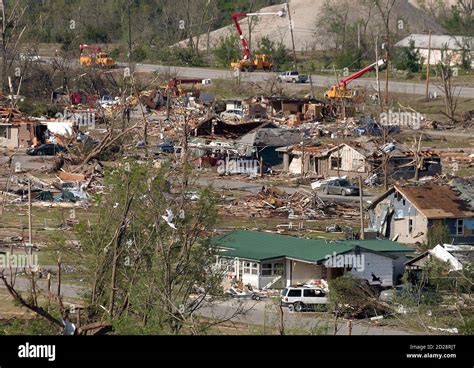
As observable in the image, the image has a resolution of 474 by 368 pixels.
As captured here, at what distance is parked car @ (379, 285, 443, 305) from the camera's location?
72.7 feet

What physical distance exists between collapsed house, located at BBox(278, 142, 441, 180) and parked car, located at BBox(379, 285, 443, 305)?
51.4 feet

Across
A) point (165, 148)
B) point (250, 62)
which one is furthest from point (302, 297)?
point (250, 62)

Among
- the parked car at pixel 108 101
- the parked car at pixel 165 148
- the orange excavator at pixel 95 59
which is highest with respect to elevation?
the orange excavator at pixel 95 59

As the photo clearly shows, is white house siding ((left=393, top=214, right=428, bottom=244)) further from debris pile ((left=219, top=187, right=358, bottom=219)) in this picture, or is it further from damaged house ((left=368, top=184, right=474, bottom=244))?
debris pile ((left=219, top=187, right=358, bottom=219))

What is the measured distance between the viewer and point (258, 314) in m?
21.2

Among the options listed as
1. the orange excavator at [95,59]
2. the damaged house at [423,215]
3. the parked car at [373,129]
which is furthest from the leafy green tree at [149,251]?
the orange excavator at [95,59]

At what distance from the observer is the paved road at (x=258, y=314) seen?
1991 cm

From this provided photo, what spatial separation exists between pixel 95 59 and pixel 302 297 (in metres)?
41.8

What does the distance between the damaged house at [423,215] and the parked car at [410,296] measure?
522cm

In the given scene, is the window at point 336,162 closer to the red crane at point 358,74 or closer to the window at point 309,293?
the red crane at point 358,74

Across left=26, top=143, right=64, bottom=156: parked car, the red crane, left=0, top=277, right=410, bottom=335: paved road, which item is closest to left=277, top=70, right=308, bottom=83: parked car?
the red crane
